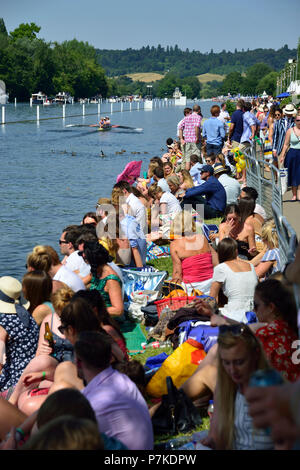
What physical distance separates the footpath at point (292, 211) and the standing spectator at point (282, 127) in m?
1.68

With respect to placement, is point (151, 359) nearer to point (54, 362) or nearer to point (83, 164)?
point (54, 362)

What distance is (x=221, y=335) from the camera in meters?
3.55

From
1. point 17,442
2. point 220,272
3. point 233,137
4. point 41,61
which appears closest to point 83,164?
point 233,137

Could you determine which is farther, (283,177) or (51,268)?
(283,177)

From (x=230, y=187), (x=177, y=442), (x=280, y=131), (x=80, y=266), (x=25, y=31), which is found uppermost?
(x=25, y=31)

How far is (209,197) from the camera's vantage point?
12.3 m

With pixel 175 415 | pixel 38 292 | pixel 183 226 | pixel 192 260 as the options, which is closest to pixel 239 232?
pixel 183 226

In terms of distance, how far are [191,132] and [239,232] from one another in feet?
29.0

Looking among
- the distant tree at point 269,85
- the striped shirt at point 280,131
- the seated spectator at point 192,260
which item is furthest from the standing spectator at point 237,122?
the distant tree at point 269,85

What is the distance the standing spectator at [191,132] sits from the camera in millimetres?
16625

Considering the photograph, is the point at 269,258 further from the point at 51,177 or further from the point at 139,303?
the point at 51,177

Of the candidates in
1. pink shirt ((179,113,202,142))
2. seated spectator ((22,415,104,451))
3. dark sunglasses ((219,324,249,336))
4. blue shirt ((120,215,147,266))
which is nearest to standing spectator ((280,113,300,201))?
blue shirt ((120,215,147,266))

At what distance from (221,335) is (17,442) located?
138 centimetres

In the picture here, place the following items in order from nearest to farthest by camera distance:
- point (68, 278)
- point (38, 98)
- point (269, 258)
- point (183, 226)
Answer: point (68, 278), point (269, 258), point (183, 226), point (38, 98)
